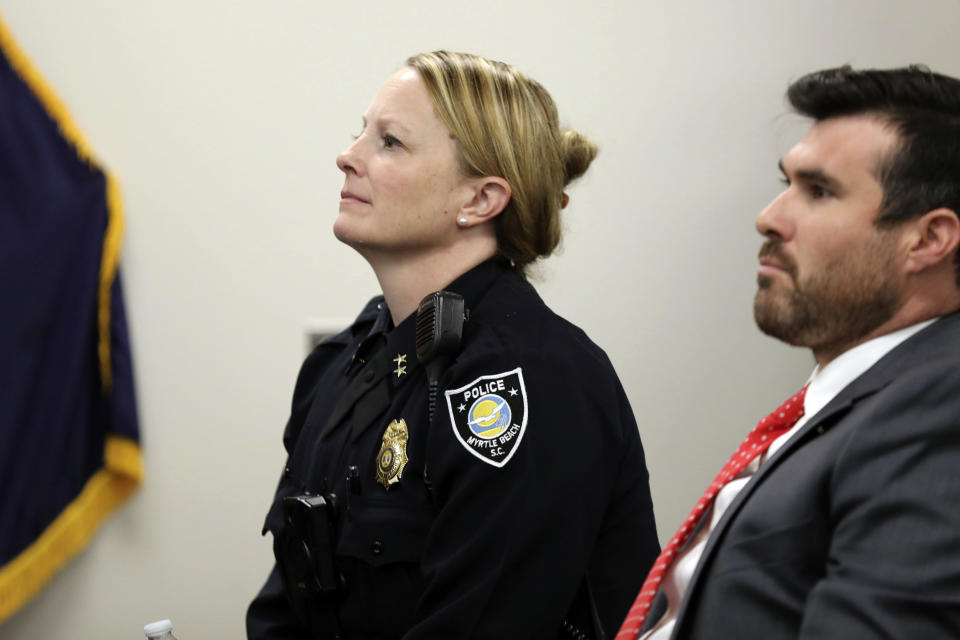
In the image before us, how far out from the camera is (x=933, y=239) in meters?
1.01

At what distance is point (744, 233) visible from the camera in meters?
2.33

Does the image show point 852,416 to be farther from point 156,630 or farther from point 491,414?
point 156,630

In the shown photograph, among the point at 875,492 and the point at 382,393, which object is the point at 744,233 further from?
the point at 875,492

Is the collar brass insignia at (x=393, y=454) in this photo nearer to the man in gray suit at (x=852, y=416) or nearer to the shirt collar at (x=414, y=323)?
the shirt collar at (x=414, y=323)

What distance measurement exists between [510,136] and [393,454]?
19.2 inches

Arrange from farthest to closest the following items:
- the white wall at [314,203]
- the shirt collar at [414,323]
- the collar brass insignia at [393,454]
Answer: the white wall at [314,203]
the shirt collar at [414,323]
the collar brass insignia at [393,454]

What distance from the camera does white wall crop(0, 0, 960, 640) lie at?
2039 mm

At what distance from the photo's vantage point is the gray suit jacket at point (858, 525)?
0.82m

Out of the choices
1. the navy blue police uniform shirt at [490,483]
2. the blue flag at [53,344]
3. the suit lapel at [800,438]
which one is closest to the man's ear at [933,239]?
the suit lapel at [800,438]

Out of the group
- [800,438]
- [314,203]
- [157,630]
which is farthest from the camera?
[314,203]

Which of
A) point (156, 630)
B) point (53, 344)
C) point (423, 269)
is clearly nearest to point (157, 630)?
point (156, 630)

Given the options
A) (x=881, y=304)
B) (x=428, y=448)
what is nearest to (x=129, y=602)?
(x=428, y=448)

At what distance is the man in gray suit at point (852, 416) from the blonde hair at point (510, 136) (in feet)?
1.36

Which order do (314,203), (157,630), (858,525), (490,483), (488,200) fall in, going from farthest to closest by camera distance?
(314,203) → (488,200) → (157,630) → (490,483) → (858,525)
